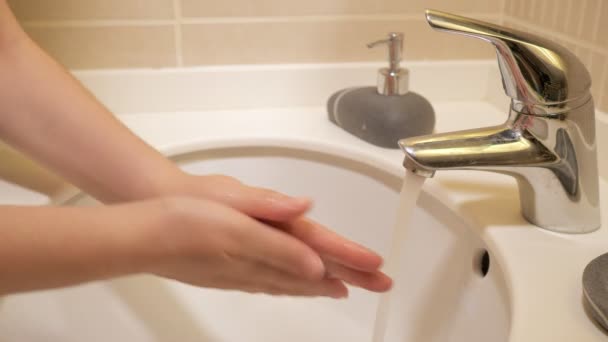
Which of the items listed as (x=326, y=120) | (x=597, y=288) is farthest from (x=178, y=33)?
(x=597, y=288)

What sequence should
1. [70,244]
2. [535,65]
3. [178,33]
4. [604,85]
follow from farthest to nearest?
1. [178,33]
2. [604,85]
3. [535,65]
4. [70,244]

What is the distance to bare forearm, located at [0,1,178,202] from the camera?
0.42 m

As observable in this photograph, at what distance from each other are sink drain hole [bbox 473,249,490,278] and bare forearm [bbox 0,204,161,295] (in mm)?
257

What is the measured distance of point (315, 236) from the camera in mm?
347

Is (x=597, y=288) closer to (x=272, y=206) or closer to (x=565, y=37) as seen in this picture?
(x=272, y=206)

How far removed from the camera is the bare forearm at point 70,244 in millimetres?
265

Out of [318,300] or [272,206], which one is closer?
[272,206]

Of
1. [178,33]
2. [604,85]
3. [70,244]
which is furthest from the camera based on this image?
[178,33]

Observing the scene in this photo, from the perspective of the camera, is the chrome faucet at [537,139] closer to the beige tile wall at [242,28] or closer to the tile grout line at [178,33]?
the beige tile wall at [242,28]

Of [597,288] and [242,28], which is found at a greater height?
[242,28]

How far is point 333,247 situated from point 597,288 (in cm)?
14

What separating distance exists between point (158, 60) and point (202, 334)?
275 millimetres

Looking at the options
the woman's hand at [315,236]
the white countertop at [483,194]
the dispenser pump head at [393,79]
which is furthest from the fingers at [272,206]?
the dispenser pump head at [393,79]

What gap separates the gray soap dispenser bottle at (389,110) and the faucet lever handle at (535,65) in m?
0.15
